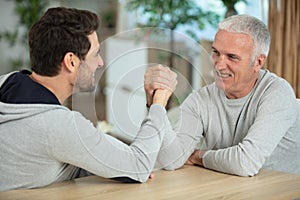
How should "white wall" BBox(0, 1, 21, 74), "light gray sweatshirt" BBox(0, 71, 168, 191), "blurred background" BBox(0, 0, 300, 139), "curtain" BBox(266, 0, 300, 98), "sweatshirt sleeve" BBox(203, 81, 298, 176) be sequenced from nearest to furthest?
"light gray sweatshirt" BBox(0, 71, 168, 191) → "blurred background" BBox(0, 0, 300, 139) → "sweatshirt sleeve" BBox(203, 81, 298, 176) → "curtain" BBox(266, 0, 300, 98) → "white wall" BBox(0, 1, 21, 74)

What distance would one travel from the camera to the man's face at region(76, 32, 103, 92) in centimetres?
167

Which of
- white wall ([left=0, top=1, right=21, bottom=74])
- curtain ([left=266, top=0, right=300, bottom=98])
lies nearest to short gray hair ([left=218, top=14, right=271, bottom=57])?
curtain ([left=266, top=0, right=300, bottom=98])

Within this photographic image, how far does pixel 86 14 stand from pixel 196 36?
10.2ft

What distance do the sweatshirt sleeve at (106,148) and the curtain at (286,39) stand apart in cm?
172

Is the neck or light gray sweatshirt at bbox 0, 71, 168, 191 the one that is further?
the neck

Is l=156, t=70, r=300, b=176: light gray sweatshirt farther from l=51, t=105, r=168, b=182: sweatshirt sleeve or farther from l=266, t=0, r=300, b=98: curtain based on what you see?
l=266, t=0, r=300, b=98: curtain

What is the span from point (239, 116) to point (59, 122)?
2.63 ft

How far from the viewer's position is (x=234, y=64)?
2.12 metres

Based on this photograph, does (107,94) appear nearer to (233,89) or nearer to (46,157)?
(46,157)

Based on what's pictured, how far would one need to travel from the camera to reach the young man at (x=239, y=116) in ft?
6.31

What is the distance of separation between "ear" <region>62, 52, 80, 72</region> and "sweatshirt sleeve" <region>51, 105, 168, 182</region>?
0.16 m

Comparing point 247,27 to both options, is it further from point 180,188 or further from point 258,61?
point 180,188

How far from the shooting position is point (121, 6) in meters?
6.05

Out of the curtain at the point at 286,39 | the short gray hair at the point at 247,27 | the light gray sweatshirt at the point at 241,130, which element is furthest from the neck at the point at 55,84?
the curtain at the point at 286,39
